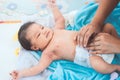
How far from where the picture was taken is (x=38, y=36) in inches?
57.2

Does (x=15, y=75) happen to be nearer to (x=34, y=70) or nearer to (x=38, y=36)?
(x=34, y=70)

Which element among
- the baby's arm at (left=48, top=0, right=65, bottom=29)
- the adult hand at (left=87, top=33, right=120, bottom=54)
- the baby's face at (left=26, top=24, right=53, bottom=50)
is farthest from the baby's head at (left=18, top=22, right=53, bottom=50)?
the adult hand at (left=87, top=33, right=120, bottom=54)

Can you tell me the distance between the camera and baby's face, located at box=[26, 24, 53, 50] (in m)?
1.45

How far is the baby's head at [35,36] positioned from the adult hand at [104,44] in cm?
25

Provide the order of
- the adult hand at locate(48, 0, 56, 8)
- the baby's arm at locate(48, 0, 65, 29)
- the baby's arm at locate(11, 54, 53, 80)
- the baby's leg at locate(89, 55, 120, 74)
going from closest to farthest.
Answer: the baby's leg at locate(89, 55, 120, 74), the baby's arm at locate(11, 54, 53, 80), the baby's arm at locate(48, 0, 65, 29), the adult hand at locate(48, 0, 56, 8)

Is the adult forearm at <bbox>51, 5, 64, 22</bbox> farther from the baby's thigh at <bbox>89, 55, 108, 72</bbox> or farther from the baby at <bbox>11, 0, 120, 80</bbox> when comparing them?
the baby's thigh at <bbox>89, 55, 108, 72</bbox>

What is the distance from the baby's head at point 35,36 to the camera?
4.75 ft

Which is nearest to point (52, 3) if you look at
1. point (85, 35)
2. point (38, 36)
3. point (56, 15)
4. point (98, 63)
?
point (56, 15)

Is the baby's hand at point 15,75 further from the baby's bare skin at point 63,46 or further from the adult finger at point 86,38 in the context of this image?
the adult finger at point 86,38

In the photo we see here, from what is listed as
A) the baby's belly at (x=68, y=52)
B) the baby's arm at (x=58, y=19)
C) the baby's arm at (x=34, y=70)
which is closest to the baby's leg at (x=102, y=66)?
the baby's belly at (x=68, y=52)

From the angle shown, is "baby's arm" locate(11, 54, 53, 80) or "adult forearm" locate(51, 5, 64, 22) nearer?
"baby's arm" locate(11, 54, 53, 80)

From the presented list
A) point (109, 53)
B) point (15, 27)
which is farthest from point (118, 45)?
point (15, 27)

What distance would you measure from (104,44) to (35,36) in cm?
36

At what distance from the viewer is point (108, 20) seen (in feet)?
5.36
